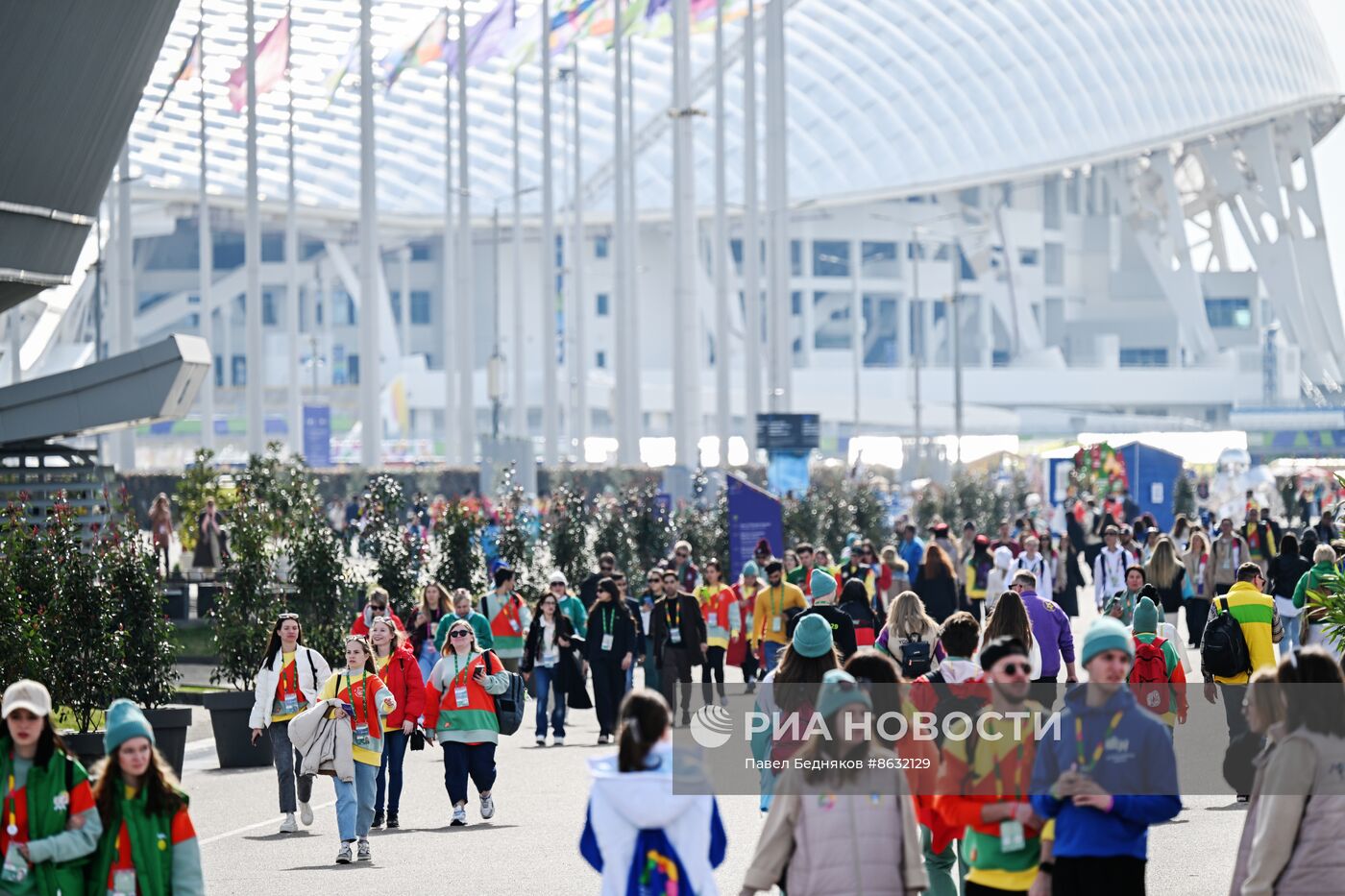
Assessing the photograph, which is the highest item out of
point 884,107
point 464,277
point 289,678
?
point 884,107

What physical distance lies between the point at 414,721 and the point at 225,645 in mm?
5031

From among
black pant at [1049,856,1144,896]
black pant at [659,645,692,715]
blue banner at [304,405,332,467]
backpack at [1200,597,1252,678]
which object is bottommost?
black pant at [659,645,692,715]

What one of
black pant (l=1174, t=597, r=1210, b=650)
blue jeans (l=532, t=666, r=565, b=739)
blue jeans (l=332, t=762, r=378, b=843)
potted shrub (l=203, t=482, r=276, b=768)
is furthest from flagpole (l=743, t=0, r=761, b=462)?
blue jeans (l=332, t=762, r=378, b=843)

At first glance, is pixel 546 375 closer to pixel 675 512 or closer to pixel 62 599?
pixel 675 512

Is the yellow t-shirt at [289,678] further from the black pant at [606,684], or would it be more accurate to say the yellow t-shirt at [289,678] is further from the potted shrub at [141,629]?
the black pant at [606,684]

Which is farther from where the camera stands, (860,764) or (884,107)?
(884,107)

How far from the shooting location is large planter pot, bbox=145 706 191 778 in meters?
14.9

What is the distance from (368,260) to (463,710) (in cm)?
3329

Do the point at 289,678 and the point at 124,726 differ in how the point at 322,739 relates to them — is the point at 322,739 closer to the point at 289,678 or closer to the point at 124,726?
the point at 289,678

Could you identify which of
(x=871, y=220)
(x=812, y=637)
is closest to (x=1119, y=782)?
(x=812, y=637)

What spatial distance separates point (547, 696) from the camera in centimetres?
1719

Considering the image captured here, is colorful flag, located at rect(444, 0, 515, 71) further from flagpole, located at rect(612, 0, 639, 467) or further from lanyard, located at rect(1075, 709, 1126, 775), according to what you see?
lanyard, located at rect(1075, 709, 1126, 775)

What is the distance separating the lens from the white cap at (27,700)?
7094mm

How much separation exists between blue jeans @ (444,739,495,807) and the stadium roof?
76.0m
